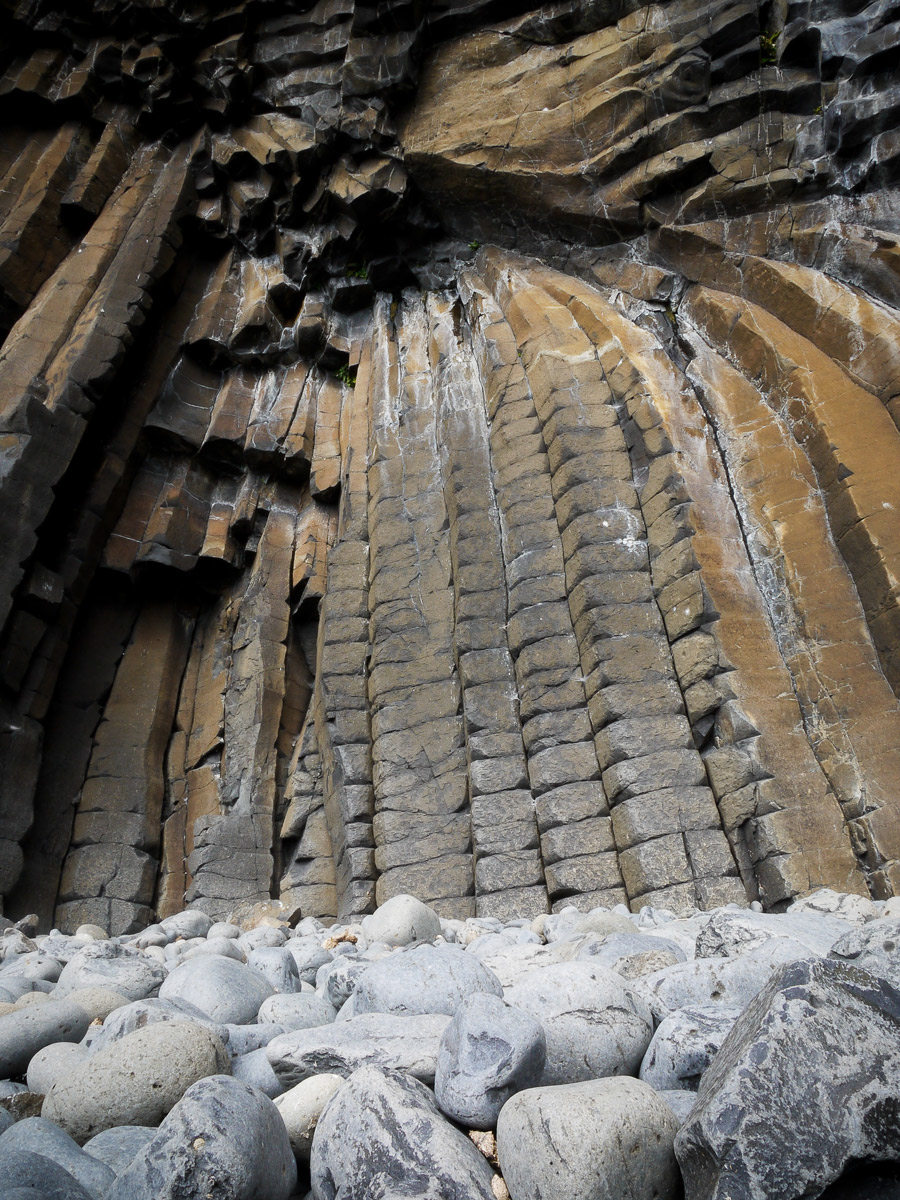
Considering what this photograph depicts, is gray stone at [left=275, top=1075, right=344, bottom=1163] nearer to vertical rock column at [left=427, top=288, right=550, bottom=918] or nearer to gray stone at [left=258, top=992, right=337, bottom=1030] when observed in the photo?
gray stone at [left=258, top=992, right=337, bottom=1030]

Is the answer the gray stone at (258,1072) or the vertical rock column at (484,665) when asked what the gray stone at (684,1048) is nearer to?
the gray stone at (258,1072)

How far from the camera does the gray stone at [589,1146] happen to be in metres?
1.73

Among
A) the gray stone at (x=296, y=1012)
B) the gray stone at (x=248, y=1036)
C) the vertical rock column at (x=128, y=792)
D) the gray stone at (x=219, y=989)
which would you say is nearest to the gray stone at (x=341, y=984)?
the gray stone at (x=296, y=1012)

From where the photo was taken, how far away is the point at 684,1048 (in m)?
2.20

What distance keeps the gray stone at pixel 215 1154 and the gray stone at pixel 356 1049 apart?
48 centimetres

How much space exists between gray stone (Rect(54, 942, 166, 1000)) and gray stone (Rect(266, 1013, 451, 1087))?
1.22m

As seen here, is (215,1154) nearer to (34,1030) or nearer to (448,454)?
(34,1030)

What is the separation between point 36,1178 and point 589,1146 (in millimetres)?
1156

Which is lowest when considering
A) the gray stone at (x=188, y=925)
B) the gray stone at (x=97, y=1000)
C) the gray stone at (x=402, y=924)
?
the gray stone at (x=97, y=1000)

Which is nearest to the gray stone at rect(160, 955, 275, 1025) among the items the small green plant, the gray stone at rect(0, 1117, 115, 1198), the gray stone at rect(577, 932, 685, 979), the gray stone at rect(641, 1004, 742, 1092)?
the gray stone at rect(0, 1117, 115, 1198)

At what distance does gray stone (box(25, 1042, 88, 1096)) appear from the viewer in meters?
2.52

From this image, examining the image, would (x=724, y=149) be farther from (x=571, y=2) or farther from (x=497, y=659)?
(x=497, y=659)

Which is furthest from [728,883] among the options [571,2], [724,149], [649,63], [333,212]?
[571,2]

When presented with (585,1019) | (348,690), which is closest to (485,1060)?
(585,1019)
